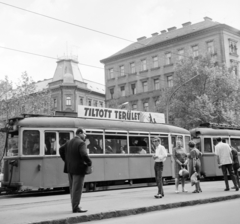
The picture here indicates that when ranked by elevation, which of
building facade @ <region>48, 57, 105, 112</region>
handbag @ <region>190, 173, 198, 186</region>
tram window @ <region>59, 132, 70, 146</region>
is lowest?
handbag @ <region>190, 173, 198, 186</region>

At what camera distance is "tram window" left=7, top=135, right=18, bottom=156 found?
45.9 feet

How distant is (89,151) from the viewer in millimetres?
15008

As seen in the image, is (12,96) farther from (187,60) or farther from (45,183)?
(45,183)

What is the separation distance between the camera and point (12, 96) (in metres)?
35.5

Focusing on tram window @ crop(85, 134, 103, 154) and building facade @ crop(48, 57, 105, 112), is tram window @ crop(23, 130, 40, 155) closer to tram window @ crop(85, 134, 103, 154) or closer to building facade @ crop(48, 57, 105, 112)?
tram window @ crop(85, 134, 103, 154)

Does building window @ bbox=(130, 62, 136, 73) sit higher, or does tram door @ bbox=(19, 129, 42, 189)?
building window @ bbox=(130, 62, 136, 73)

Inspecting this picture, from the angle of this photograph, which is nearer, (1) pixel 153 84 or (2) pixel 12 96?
(2) pixel 12 96

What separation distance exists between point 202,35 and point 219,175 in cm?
3250

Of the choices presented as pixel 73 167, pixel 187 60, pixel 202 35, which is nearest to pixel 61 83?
pixel 202 35

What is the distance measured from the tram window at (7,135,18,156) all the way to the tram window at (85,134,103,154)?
8.91 ft

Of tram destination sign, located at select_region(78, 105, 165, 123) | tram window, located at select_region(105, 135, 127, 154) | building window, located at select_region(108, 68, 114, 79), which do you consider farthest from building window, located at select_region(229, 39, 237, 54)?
tram window, located at select_region(105, 135, 127, 154)

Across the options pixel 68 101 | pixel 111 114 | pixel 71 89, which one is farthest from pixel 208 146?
pixel 71 89

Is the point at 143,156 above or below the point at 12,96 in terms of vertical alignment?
below

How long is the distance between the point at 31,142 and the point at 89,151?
2348mm
